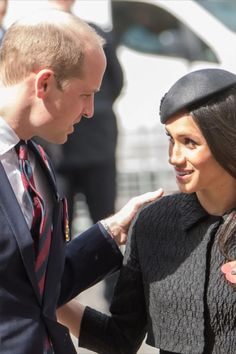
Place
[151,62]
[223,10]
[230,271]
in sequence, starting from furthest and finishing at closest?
[151,62]
[223,10]
[230,271]

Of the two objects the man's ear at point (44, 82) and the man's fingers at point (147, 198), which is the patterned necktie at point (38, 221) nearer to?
the man's ear at point (44, 82)

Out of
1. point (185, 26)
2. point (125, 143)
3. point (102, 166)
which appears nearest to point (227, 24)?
point (185, 26)

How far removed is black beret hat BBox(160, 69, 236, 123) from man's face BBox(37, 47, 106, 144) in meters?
0.20

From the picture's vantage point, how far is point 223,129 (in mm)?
2438

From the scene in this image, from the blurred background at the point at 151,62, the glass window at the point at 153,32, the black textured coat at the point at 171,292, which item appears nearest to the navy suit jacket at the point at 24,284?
the black textured coat at the point at 171,292

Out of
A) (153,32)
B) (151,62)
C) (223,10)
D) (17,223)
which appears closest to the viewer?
(17,223)

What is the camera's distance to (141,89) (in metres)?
9.73

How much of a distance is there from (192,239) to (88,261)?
0.31 meters

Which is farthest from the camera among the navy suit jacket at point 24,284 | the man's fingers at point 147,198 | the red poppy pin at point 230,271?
the man's fingers at point 147,198

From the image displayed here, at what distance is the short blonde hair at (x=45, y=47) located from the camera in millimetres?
2320

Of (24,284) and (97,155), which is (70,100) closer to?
(24,284)

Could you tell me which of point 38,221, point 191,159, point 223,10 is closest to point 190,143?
point 191,159

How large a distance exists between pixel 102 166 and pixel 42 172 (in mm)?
3131

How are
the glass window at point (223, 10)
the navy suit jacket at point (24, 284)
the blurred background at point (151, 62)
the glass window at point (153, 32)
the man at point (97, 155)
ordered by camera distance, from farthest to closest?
the glass window at point (153, 32)
the glass window at point (223, 10)
the blurred background at point (151, 62)
the man at point (97, 155)
the navy suit jacket at point (24, 284)
